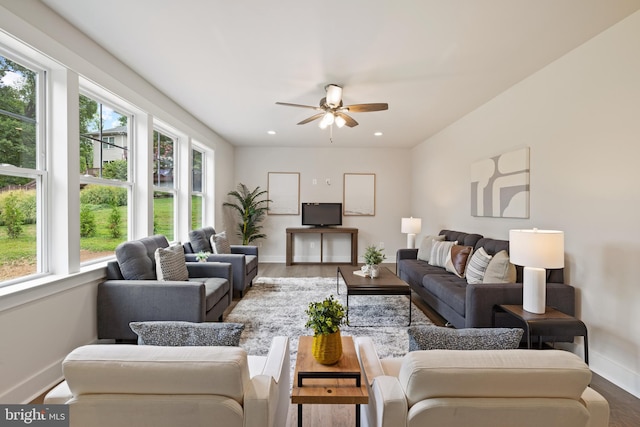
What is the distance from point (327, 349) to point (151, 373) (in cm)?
74

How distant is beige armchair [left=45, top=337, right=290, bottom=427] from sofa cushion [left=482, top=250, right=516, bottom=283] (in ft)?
8.42

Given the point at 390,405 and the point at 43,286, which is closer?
the point at 390,405

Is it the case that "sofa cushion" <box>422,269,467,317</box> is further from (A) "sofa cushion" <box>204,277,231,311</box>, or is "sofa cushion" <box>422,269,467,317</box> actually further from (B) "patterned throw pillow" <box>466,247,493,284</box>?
(A) "sofa cushion" <box>204,277,231,311</box>

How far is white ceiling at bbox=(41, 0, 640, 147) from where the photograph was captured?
2.08m

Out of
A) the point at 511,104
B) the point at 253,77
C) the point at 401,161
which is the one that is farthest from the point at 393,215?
the point at 253,77

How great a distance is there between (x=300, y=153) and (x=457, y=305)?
4938mm

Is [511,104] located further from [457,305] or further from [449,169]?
[457,305]

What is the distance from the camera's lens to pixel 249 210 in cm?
656

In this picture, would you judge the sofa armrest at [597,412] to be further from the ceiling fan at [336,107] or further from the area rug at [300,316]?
the ceiling fan at [336,107]

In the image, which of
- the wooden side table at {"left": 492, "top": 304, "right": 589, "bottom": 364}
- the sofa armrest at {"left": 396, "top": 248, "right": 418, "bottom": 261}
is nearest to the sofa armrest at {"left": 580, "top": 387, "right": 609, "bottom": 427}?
the wooden side table at {"left": 492, "top": 304, "right": 589, "bottom": 364}

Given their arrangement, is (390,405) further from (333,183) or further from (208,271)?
(333,183)

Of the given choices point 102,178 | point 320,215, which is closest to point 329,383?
point 102,178

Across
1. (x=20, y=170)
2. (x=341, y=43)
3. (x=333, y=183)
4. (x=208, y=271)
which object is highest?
(x=341, y=43)

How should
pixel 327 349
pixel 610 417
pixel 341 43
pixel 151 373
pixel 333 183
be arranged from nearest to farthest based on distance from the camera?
1. pixel 151 373
2. pixel 327 349
3. pixel 610 417
4. pixel 341 43
5. pixel 333 183
